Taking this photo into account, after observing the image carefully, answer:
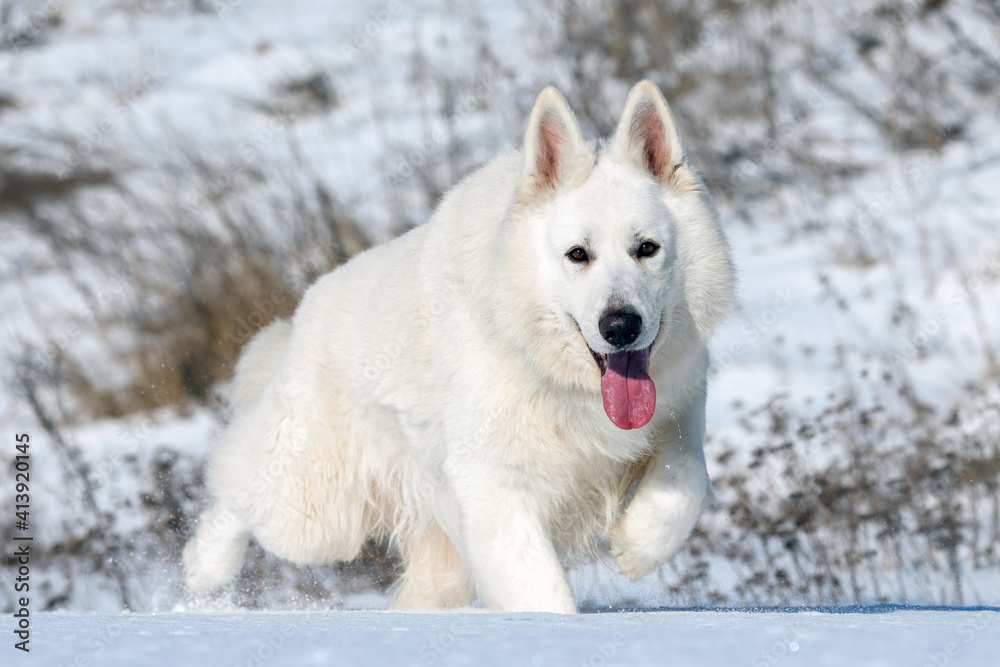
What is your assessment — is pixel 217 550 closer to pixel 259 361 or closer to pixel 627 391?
pixel 259 361

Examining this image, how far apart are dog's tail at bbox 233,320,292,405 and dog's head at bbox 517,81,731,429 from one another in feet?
5.99

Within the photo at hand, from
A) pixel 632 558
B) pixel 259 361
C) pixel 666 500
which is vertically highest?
pixel 259 361

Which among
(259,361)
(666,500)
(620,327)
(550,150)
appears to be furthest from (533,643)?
(259,361)

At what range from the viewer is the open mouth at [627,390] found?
130 inches

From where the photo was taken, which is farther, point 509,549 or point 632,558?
point 632,558

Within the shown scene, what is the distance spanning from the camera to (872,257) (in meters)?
8.70

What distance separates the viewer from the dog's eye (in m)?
3.31

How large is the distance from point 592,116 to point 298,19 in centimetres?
641

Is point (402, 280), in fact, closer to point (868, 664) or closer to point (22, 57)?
point (868, 664)

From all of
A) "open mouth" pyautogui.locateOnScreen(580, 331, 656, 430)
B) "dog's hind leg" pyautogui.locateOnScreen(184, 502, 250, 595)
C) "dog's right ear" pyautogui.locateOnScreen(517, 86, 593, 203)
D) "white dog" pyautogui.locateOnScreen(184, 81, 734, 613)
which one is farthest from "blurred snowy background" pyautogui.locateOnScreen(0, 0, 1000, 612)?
"dog's right ear" pyautogui.locateOnScreen(517, 86, 593, 203)

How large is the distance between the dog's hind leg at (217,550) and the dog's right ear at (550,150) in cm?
212

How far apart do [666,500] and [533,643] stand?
57.1 inches

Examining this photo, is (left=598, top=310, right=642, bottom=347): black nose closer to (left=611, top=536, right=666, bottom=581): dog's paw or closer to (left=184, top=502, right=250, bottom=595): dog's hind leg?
(left=611, top=536, right=666, bottom=581): dog's paw

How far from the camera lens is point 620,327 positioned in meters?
3.11
